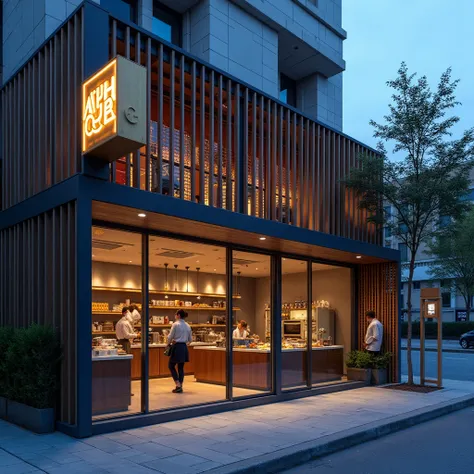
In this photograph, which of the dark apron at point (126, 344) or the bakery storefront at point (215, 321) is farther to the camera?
the dark apron at point (126, 344)

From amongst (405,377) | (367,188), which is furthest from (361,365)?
(367,188)

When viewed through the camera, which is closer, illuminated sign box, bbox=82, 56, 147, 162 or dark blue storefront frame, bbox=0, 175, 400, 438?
illuminated sign box, bbox=82, 56, 147, 162

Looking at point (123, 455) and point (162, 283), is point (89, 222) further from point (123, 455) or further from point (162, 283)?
point (162, 283)

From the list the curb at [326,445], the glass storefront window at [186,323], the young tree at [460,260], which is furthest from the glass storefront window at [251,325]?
the young tree at [460,260]

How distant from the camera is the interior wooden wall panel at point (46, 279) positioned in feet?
27.7

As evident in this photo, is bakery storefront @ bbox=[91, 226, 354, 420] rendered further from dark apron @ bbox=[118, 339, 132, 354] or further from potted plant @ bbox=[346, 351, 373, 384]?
potted plant @ bbox=[346, 351, 373, 384]

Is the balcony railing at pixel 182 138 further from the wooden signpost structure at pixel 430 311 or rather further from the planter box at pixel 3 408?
the planter box at pixel 3 408

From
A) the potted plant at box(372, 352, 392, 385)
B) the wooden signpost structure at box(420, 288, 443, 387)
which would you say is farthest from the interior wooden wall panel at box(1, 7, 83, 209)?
the wooden signpost structure at box(420, 288, 443, 387)

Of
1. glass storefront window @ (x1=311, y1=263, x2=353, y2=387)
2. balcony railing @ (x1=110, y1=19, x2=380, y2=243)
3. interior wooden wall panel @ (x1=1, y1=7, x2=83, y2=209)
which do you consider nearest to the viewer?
interior wooden wall panel @ (x1=1, y1=7, x2=83, y2=209)

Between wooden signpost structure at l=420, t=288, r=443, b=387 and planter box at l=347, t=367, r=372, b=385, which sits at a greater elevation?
wooden signpost structure at l=420, t=288, r=443, b=387

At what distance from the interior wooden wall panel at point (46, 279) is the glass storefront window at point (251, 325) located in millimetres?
4134

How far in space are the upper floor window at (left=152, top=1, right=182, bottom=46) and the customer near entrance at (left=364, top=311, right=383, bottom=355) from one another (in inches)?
393

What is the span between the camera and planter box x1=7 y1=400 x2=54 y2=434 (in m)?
8.40

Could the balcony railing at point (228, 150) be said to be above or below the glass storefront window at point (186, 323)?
above
